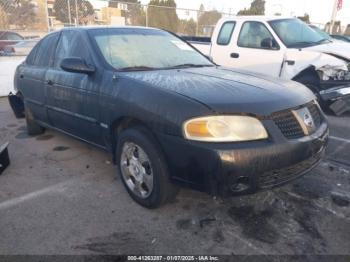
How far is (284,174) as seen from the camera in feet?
8.94

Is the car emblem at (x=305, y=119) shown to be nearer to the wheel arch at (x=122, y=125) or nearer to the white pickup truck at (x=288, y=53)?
the wheel arch at (x=122, y=125)

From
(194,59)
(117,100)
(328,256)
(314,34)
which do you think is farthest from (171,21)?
(328,256)

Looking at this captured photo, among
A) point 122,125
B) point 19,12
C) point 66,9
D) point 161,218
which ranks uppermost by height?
point 66,9

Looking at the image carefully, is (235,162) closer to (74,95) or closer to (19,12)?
(74,95)

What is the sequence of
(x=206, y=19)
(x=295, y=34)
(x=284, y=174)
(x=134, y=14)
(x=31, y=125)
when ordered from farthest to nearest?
1. (x=206, y=19)
2. (x=134, y=14)
3. (x=295, y=34)
4. (x=31, y=125)
5. (x=284, y=174)

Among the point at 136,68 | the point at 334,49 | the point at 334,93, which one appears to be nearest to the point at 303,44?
the point at 334,49

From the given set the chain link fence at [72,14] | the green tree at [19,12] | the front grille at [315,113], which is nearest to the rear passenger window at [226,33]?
the front grille at [315,113]

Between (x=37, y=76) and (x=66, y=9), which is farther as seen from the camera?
(x=66, y=9)

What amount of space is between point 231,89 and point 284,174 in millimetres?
821

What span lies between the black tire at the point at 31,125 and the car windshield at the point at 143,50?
2.05 meters

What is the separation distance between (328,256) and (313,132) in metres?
1.01

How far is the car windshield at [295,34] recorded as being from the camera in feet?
22.7

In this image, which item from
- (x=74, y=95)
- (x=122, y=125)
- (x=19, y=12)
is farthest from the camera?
(x=19, y=12)

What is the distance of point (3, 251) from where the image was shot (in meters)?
2.60
